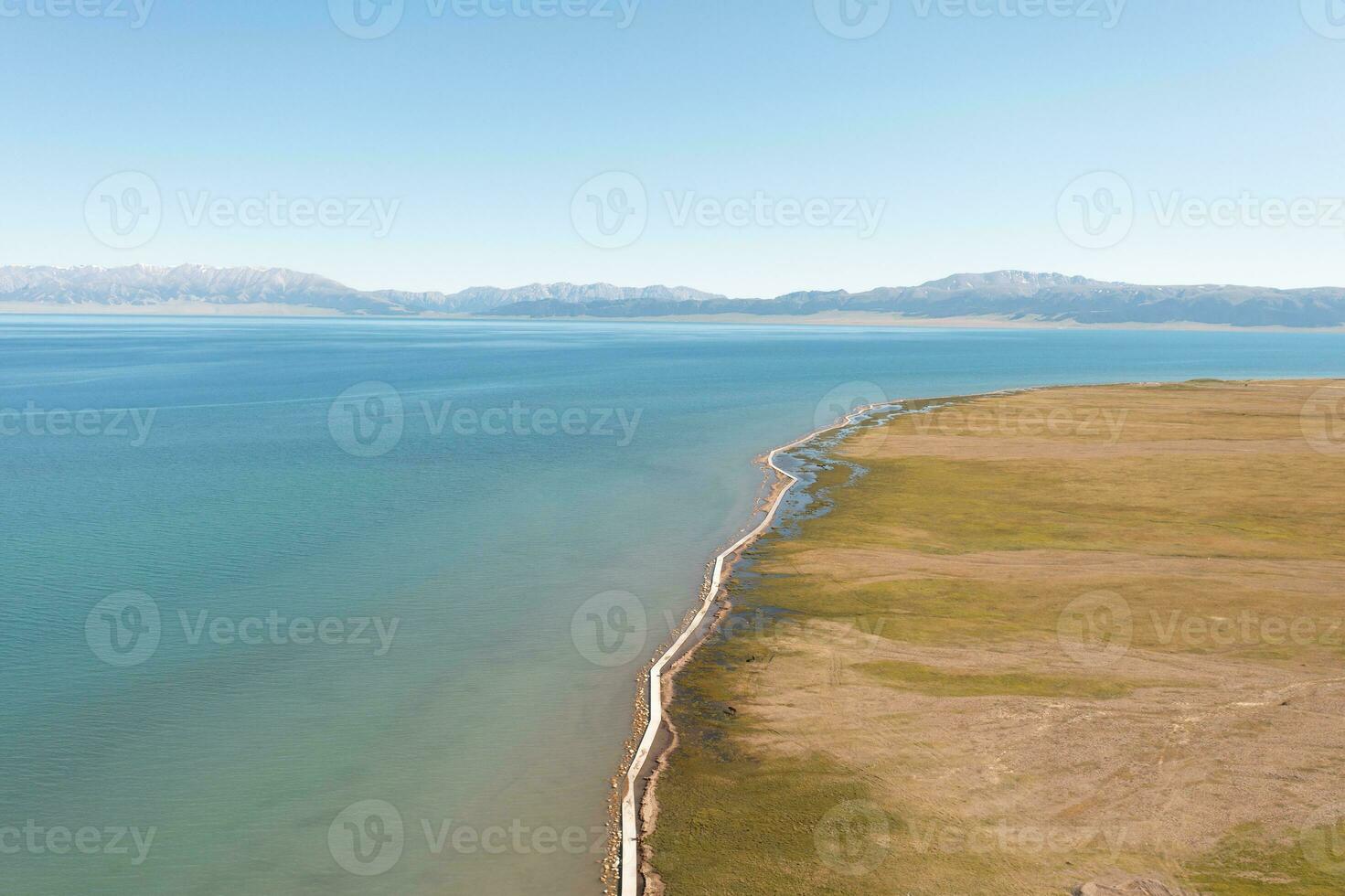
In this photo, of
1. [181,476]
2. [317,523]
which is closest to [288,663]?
[317,523]

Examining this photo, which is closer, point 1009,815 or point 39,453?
point 1009,815

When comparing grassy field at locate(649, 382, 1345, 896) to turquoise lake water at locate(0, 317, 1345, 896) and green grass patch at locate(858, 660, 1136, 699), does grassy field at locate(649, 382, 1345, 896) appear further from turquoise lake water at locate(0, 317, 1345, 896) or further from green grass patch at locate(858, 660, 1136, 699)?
turquoise lake water at locate(0, 317, 1345, 896)

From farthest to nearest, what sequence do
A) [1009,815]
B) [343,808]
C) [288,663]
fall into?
[288,663], [343,808], [1009,815]

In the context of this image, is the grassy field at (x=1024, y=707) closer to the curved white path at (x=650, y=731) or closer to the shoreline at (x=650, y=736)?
the shoreline at (x=650, y=736)

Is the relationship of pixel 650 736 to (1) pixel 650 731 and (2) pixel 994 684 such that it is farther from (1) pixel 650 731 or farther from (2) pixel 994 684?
(2) pixel 994 684

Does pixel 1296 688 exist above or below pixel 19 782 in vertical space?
above

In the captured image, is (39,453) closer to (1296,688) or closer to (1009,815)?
(1009,815)

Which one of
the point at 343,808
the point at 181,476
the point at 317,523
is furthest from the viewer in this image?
the point at 181,476

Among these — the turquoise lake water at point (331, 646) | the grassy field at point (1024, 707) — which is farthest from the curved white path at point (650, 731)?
the turquoise lake water at point (331, 646)

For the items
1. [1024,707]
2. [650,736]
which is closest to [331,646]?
[650,736]
